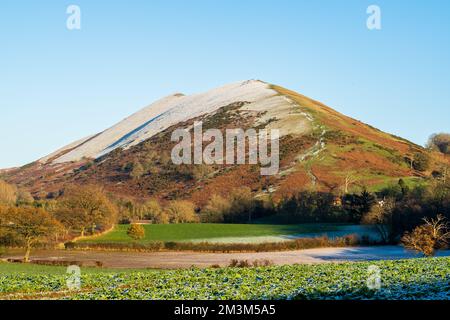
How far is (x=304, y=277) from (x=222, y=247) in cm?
4363

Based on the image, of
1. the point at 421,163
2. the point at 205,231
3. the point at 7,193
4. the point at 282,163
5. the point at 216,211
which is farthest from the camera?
the point at 421,163

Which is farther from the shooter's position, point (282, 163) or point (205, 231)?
point (282, 163)

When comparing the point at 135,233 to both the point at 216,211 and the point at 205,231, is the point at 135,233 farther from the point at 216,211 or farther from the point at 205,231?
the point at 216,211

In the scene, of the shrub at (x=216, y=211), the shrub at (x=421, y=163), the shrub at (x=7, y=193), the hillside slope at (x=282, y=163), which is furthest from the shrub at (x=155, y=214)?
the shrub at (x=421, y=163)

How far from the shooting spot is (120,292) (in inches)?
1044

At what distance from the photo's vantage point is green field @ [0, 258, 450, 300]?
23141mm

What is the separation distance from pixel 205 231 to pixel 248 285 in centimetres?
6785

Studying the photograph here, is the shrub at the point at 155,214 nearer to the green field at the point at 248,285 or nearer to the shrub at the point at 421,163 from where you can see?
the shrub at the point at 421,163

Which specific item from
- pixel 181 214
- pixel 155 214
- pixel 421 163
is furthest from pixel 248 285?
pixel 421 163

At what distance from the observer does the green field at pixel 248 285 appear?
23.1 metres

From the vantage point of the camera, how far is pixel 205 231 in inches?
3718

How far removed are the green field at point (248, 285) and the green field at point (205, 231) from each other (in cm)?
4803
